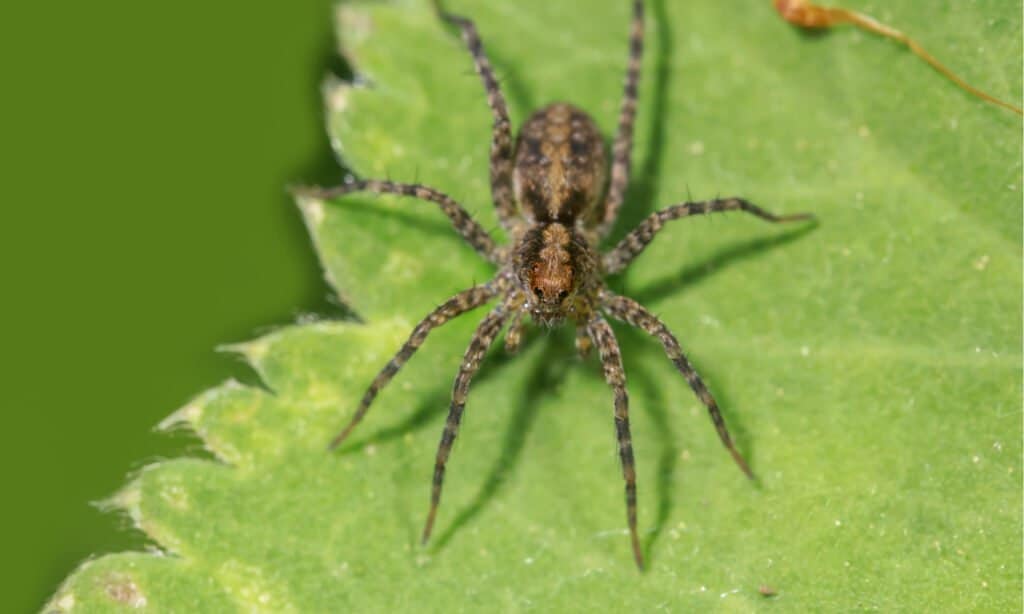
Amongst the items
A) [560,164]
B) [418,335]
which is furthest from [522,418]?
[560,164]

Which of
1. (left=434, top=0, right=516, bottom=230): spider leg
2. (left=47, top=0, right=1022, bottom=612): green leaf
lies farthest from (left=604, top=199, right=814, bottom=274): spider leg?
(left=434, top=0, right=516, bottom=230): spider leg

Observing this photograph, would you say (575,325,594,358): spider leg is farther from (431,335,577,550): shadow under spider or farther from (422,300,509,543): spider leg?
(422,300,509,543): spider leg

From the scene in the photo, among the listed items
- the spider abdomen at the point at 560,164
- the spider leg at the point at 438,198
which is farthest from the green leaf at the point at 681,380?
the spider abdomen at the point at 560,164

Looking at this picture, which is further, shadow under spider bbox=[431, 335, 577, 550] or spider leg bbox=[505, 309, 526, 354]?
spider leg bbox=[505, 309, 526, 354]

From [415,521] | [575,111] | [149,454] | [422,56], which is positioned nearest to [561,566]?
[415,521]

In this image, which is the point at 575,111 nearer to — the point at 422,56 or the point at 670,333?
the point at 422,56
